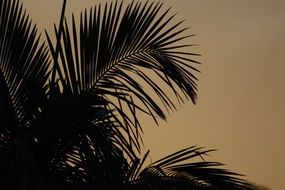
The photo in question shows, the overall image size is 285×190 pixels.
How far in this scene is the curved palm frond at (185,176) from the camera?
4.05 metres

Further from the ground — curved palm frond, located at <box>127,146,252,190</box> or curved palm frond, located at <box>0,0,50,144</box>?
curved palm frond, located at <box>0,0,50,144</box>

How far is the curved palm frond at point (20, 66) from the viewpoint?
148 inches

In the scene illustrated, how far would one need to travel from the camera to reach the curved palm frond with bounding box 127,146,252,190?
405cm

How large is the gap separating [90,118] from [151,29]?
0.85 meters

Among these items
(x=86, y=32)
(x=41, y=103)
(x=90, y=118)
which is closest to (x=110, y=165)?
(x=90, y=118)

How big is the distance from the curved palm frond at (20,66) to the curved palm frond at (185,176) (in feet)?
2.66

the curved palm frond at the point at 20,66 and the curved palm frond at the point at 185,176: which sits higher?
the curved palm frond at the point at 20,66

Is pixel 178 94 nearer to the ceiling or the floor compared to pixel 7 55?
nearer to the floor

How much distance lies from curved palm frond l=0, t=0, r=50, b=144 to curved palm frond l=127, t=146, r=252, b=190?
0.81 metres

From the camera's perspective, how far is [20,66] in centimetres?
390

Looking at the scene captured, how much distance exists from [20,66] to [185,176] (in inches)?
50.2

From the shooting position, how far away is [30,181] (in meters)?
2.75

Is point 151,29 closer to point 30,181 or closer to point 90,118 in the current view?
point 90,118

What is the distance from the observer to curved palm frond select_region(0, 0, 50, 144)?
148 inches
